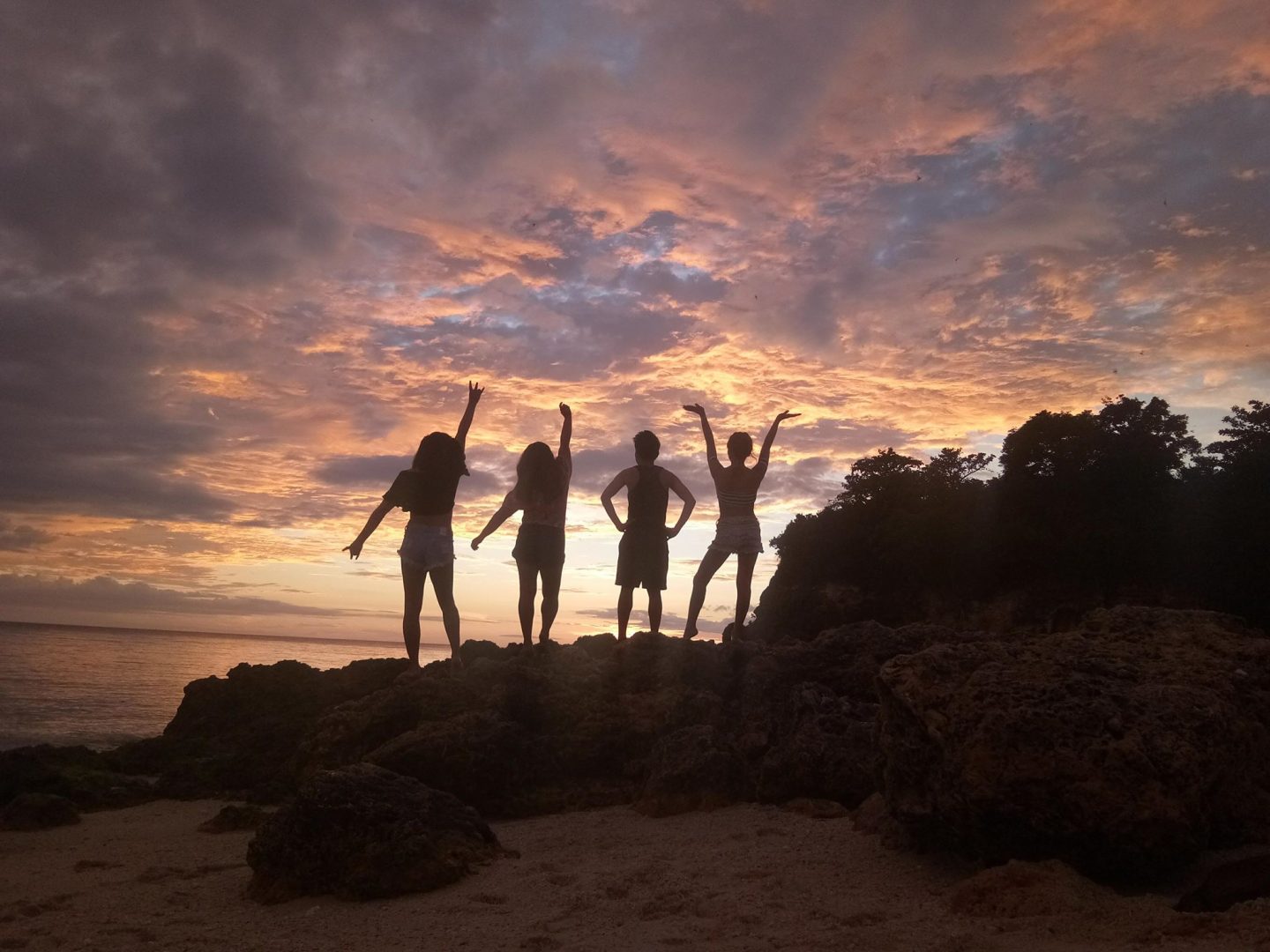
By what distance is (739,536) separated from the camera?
9797 millimetres

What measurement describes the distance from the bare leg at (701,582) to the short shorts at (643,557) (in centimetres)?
40

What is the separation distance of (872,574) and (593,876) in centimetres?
2906

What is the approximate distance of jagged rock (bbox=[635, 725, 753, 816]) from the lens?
23.1 feet

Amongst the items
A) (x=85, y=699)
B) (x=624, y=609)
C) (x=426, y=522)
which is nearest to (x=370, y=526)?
(x=426, y=522)

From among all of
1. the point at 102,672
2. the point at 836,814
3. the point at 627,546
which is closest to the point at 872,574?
the point at 627,546

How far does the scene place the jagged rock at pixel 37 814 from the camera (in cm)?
855

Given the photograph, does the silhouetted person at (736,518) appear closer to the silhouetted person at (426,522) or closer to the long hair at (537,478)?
the long hair at (537,478)

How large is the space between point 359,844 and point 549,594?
13.8ft

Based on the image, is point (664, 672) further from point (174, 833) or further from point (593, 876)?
point (174, 833)

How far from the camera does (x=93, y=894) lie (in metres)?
6.13

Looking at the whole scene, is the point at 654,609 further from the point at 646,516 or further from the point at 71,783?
the point at 71,783

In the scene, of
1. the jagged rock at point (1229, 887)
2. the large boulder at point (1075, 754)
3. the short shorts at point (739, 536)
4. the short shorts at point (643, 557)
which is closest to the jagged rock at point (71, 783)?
the short shorts at point (643, 557)

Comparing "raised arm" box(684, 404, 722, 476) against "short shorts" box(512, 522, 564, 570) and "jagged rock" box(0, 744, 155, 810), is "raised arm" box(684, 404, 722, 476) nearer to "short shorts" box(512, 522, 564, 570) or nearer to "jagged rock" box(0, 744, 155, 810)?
"short shorts" box(512, 522, 564, 570)

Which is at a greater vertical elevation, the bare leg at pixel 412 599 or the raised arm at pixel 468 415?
the raised arm at pixel 468 415
